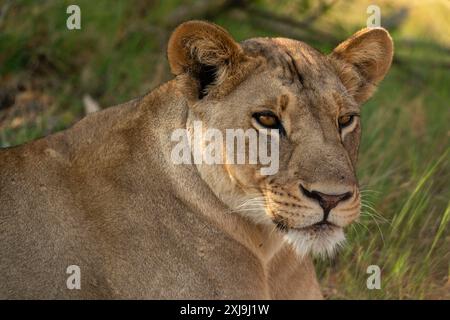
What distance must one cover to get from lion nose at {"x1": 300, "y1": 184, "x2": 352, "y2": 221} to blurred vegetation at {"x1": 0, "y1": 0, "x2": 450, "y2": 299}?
1.09 m

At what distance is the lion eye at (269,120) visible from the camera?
350 centimetres

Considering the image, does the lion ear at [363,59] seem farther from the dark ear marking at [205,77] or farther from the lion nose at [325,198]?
the lion nose at [325,198]

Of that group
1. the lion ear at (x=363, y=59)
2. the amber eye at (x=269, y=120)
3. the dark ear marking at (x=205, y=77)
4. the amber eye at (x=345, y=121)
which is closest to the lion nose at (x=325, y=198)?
the amber eye at (x=269, y=120)

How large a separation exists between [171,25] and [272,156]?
4.07m

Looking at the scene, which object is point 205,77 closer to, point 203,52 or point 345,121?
point 203,52

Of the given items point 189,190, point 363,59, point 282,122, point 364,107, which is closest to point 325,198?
point 282,122

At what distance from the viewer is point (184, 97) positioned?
366cm

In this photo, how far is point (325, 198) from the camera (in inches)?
131

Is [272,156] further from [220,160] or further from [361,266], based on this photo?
[361,266]

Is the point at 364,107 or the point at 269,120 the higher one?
the point at 364,107

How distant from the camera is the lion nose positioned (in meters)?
3.33

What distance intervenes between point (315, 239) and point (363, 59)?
89 cm

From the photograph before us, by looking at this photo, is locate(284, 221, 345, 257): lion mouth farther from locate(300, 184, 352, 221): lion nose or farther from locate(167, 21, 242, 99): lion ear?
locate(167, 21, 242, 99): lion ear

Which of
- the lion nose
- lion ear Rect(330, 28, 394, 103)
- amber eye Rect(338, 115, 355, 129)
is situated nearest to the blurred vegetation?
lion ear Rect(330, 28, 394, 103)
